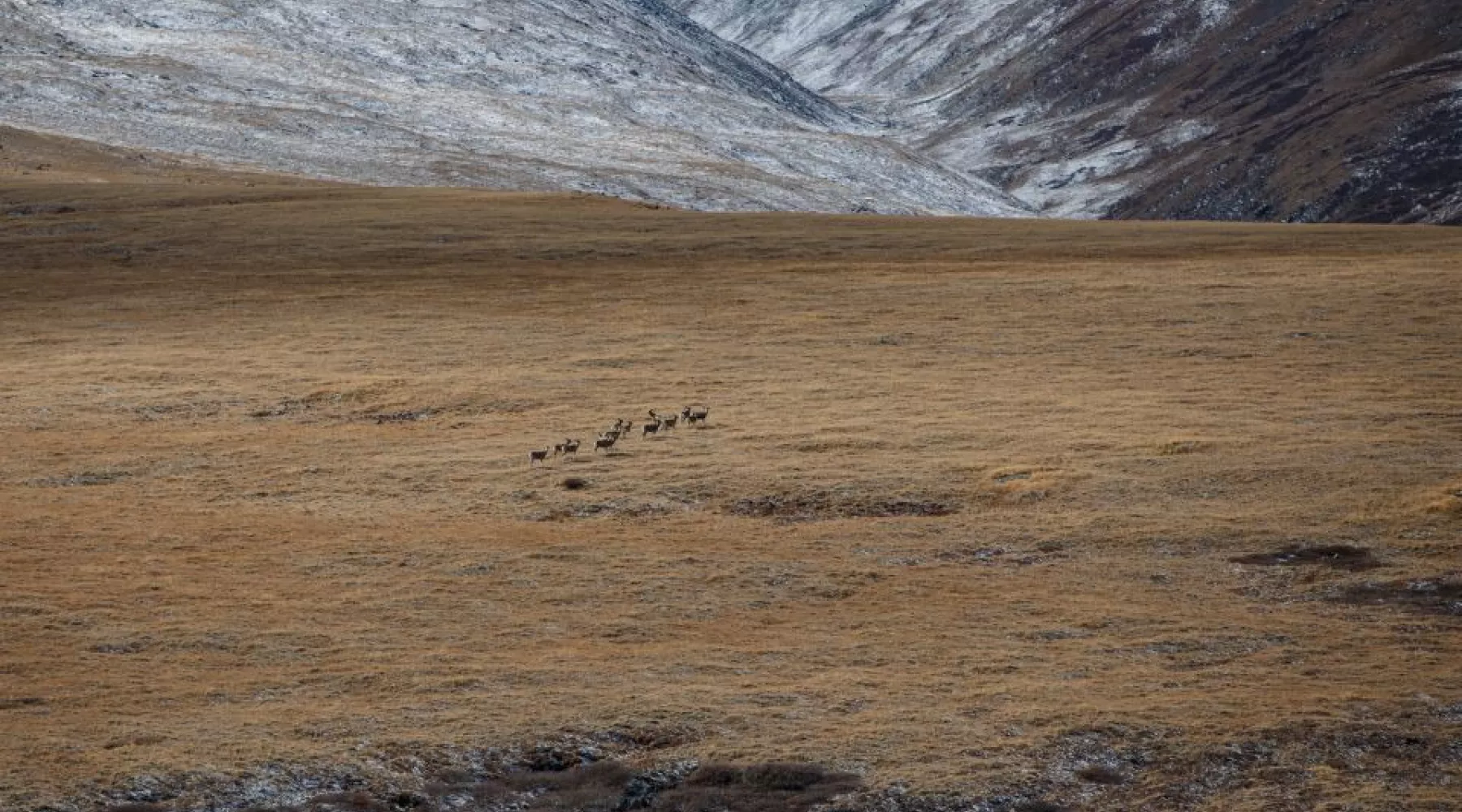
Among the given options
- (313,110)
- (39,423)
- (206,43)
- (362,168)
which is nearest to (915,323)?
(39,423)

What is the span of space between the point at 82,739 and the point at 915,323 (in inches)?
1486

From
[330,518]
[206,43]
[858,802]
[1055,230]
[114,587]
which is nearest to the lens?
[858,802]

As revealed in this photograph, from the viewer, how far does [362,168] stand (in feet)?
429

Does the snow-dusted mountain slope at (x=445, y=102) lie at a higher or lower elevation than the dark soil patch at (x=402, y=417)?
higher

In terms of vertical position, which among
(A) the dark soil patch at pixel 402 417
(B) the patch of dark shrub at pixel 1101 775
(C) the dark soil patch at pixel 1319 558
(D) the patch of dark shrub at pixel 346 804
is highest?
(A) the dark soil patch at pixel 402 417

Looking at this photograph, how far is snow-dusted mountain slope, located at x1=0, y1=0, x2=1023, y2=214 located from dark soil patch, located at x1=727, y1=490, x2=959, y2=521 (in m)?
95.8

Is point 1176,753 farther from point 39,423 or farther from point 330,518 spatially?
point 39,423

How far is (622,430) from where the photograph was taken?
41125mm

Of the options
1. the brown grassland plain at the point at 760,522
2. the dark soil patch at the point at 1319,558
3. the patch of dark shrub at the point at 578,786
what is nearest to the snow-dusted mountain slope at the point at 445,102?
the brown grassland plain at the point at 760,522

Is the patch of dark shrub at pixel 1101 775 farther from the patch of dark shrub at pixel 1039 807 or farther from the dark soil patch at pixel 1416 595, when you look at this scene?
the dark soil patch at pixel 1416 595

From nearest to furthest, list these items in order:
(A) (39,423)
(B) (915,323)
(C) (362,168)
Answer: (A) (39,423), (B) (915,323), (C) (362,168)

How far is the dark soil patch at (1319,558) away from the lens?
30.3 meters

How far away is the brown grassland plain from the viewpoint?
2312cm

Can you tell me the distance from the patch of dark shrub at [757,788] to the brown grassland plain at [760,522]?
41 cm
